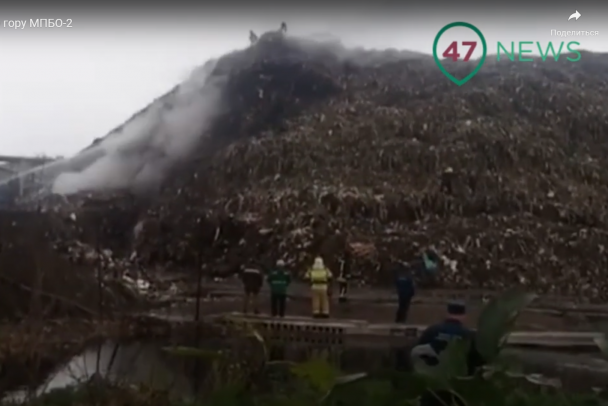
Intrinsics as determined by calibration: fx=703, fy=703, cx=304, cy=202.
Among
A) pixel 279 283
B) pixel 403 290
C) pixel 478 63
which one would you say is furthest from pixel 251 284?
pixel 478 63

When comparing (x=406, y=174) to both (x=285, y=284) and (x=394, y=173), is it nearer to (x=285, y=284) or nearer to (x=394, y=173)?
(x=394, y=173)

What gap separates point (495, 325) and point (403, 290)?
98 cm

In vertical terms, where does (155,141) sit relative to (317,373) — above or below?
above

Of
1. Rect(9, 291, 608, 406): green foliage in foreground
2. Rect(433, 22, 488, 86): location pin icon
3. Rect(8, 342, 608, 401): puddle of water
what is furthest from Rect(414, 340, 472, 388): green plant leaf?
Rect(433, 22, 488, 86): location pin icon

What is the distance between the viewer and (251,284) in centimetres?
149

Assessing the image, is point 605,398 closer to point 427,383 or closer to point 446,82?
point 427,383

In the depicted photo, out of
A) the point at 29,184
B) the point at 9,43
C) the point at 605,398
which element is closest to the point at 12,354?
→ the point at 29,184

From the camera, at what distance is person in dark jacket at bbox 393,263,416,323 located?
144 centimetres

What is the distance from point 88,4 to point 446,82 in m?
0.79

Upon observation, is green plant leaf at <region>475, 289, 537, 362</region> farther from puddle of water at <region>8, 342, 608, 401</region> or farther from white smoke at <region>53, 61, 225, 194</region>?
white smoke at <region>53, 61, 225, 194</region>

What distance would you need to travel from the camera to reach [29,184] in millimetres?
1547

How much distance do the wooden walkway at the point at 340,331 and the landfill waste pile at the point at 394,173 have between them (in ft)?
0.35

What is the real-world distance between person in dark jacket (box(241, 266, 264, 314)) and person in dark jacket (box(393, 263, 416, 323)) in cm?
29

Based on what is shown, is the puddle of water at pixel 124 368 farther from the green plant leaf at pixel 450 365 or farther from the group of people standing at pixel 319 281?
the green plant leaf at pixel 450 365
